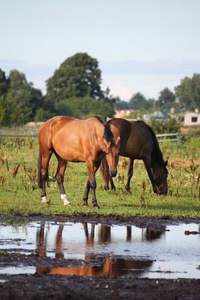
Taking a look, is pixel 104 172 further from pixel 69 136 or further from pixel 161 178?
pixel 69 136

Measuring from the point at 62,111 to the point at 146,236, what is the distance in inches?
3114

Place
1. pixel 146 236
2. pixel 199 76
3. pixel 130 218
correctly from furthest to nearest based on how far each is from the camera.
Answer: pixel 199 76, pixel 130 218, pixel 146 236

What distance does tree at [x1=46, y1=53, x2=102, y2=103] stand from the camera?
96.7 meters

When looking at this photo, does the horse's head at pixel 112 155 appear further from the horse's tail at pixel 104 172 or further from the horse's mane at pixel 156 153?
the horse's mane at pixel 156 153

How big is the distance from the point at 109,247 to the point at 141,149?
7.77m

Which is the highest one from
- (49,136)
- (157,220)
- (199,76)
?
(199,76)

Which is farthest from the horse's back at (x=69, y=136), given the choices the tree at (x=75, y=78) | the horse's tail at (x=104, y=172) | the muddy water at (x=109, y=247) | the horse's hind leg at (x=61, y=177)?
the tree at (x=75, y=78)

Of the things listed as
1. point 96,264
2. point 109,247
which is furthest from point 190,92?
point 96,264

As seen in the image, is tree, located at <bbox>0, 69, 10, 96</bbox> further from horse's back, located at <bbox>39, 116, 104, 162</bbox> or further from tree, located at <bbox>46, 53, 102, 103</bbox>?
horse's back, located at <bbox>39, 116, 104, 162</bbox>

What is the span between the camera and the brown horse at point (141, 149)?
1522 centimetres

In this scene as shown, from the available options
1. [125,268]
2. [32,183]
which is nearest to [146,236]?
[125,268]

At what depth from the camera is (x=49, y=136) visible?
13.6 m

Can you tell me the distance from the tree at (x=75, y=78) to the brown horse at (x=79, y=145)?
8272cm

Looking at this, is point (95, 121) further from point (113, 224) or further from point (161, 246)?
point (161, 246)
